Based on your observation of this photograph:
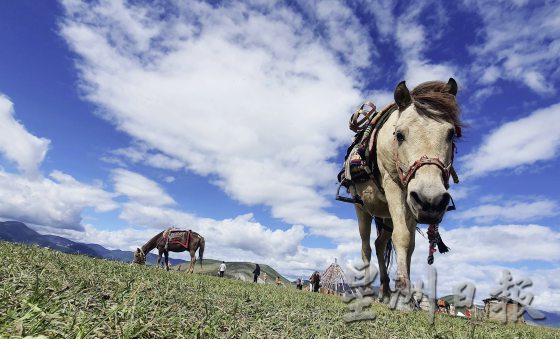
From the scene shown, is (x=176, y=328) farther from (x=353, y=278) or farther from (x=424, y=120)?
(x=424, y=120)

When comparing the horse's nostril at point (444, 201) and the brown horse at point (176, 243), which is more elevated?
the brown horse at point (176, 243)

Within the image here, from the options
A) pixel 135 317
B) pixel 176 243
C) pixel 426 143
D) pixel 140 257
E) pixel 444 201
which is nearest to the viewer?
pixel 135 317

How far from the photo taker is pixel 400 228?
18.8ft

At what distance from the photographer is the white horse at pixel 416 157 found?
4668 millimetres

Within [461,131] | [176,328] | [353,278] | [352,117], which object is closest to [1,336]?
[176,328]

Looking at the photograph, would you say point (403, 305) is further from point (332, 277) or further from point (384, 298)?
point (332, 277)

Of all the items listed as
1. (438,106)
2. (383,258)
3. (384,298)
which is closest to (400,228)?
(438,106)

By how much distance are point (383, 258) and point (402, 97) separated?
4.90 meters

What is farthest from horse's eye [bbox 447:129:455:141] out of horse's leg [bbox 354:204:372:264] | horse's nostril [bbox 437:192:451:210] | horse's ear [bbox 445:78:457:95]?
horse's leg [bbox 354:204:372:264]

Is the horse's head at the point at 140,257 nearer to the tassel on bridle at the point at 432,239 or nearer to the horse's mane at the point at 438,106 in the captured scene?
the tassel on bridle at the point at 432,239

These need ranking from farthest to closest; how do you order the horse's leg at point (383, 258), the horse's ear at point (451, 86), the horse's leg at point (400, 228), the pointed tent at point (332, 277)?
the pointed tent at point (332, 277) < the horse's leg at point (383, 258) < the horse's ear at point (451, 86) < the horse's leg at point (400, 228)

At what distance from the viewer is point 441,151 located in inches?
210

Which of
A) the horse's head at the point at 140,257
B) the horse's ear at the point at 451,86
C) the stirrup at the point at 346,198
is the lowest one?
the horse's head at the point at 140,257

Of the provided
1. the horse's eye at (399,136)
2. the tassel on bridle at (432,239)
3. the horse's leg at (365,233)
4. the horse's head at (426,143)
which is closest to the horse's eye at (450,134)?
the horse's head at (426,143)
